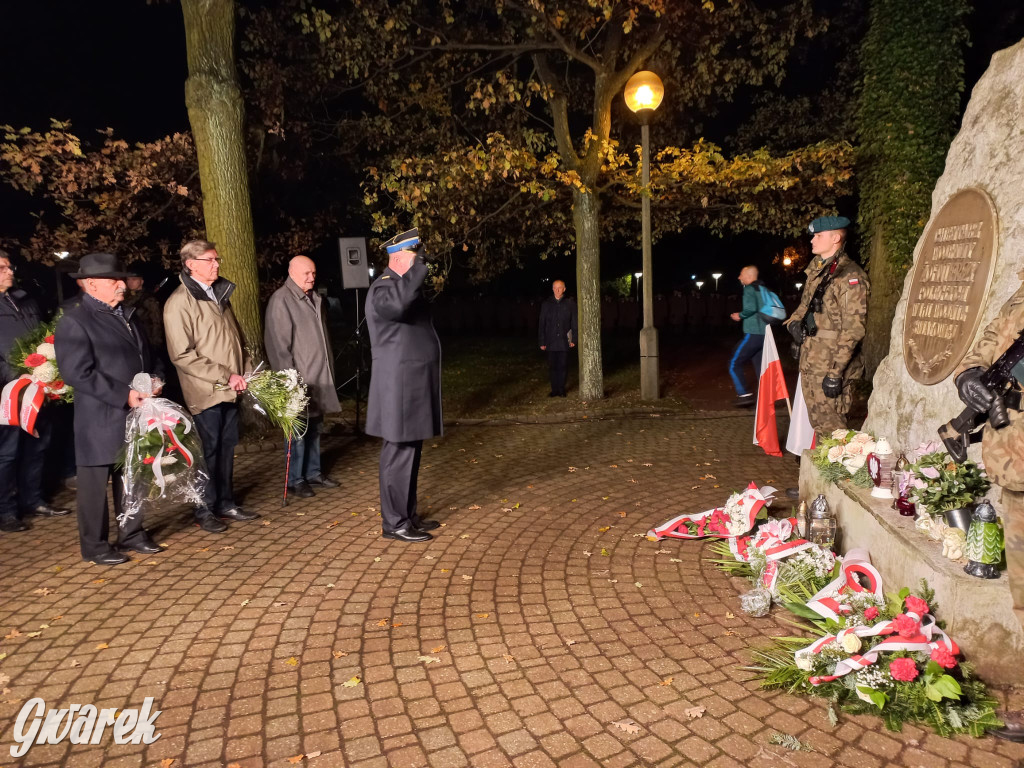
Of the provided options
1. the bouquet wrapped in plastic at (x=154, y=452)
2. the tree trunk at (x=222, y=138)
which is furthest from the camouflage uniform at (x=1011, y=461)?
the tree trunk at (x=222, y=138)

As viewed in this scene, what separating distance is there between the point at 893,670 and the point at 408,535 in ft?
11.2

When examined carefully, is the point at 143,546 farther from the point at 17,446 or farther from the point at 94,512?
the point at 17,446

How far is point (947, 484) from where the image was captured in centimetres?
360

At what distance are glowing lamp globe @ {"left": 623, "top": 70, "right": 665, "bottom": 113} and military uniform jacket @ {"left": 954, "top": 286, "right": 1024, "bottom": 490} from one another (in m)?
7.99

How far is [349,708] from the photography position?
3.26 m

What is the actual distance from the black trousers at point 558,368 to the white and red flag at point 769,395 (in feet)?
17.3

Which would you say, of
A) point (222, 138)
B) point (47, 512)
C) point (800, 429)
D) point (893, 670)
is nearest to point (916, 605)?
point (893, 670)

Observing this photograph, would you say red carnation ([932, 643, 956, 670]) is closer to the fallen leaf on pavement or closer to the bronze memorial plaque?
the fallen leaf on pavement

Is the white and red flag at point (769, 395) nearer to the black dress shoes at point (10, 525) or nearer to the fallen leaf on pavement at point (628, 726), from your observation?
the fallen leaf on pavement at point (628, 726)

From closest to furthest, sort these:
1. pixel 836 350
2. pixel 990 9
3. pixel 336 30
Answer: pixel 836 350, pixel 336 30, pixel 990 9

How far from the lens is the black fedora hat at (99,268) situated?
4816 mm

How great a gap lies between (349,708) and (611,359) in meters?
15.3

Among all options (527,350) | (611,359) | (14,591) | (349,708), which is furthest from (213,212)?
(527,350)

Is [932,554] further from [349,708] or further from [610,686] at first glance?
[349,708]
